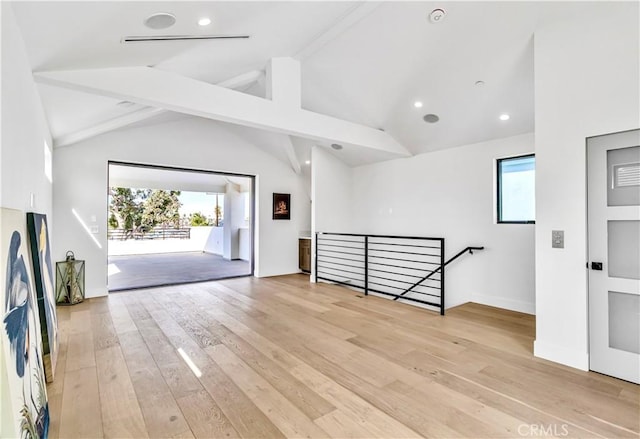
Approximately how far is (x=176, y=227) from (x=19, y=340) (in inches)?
564

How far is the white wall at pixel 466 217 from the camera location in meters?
4.50

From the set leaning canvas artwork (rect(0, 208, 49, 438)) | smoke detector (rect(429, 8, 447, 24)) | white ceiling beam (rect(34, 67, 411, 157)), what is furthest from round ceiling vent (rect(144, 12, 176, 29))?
smoke detector (rect(429, 8, 447, 24))

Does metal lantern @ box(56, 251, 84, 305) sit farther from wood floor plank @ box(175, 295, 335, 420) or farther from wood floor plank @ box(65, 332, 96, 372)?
wood floor plank @ box(175, 295, 335, 420)

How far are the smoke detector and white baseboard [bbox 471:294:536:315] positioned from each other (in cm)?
364

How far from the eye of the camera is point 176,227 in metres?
15.1

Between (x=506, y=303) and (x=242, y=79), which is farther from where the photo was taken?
(x=506, y=303)

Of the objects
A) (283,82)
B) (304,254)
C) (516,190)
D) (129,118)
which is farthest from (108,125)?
(516,190)

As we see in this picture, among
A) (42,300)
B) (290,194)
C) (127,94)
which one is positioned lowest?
(42,300)

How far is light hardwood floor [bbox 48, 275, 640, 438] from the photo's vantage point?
6.66ft

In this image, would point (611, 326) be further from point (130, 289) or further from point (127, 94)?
point (130, 289)

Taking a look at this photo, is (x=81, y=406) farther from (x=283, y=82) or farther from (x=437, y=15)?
(x=437, y=15)

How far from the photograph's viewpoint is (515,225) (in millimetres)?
4539

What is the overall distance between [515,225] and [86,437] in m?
4.98

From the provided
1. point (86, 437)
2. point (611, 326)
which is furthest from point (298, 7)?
point (611, 326)
